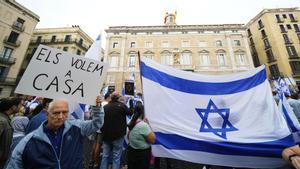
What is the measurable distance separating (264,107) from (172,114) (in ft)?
4.61

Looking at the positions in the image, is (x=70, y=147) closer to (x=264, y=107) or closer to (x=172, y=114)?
(x=172, y=114)

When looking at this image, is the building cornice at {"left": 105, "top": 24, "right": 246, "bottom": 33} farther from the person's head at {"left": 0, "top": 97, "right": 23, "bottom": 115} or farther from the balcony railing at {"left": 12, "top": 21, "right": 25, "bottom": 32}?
the person's head at {"left": 0, "top": 97, "right": 23, "bottom": 115}

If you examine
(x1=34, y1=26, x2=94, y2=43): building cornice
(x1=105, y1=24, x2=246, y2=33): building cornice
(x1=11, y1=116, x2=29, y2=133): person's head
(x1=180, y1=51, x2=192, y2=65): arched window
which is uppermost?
(x1=34, y1=26, x2=94, y2=43): building cornice

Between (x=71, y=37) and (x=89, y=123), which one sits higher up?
(x=71, y=37)

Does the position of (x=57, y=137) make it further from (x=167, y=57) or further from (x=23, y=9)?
(x=23, y=9)

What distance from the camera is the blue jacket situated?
131cm

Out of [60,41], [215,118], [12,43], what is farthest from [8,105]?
[60,41]

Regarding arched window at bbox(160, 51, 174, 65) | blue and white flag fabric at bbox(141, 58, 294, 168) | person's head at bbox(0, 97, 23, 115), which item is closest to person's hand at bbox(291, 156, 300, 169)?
blue and white flag fabric at bbox(141, 58, 294, 168)

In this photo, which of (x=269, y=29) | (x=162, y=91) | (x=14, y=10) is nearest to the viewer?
(x=162, y=91)

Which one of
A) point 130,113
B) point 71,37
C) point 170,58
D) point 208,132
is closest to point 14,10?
point 71,37

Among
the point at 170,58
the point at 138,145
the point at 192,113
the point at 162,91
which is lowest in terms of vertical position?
the point at 138,145

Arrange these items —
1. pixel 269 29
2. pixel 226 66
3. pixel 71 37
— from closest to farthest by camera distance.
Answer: pixel 226 66 → pixel 269 29 → pixel 71 37

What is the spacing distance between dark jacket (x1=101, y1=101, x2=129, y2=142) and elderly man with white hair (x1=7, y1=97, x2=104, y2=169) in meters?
1.26

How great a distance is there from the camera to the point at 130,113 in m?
3.28
